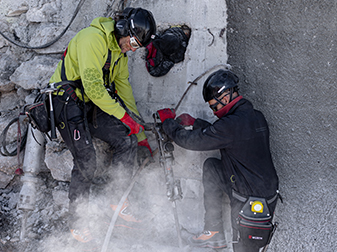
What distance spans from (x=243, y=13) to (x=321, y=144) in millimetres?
1709

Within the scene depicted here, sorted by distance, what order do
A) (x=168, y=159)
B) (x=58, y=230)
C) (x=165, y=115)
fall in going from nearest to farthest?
(x=165, y=115), (x=168, y=159), (x=58, y=230)

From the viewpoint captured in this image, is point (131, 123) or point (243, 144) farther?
point (131, 123)

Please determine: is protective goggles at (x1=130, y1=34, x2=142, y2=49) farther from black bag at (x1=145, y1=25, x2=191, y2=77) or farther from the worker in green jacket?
black bag at (x1=145, y1=25, x2=191, y2=77)

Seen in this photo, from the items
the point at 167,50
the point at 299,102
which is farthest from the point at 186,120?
the point at 299,102

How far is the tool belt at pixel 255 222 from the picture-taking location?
102 inches

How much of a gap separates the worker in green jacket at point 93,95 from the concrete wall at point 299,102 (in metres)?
1.31

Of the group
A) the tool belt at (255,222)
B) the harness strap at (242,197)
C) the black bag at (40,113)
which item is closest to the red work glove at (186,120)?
the harness strap at (242,197)

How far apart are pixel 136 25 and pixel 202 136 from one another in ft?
4.05

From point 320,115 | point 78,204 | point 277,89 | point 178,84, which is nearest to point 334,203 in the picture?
point 320,115

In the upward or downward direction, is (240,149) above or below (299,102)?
below

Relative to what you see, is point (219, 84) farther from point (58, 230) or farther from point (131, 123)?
point (58, 230)

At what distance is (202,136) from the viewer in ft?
8.54

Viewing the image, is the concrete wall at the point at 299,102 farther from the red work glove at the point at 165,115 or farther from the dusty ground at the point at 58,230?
the dusty ground at the point at 58,230

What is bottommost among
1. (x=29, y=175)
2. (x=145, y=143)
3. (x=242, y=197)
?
(x=29, y=175)
